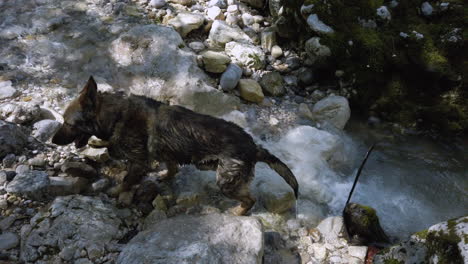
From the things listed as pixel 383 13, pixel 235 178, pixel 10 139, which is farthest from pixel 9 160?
pixel 383 13

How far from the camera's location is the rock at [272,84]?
7.21 m

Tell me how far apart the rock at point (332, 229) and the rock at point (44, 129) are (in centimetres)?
422

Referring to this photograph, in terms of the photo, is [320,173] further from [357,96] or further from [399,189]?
[357,96]

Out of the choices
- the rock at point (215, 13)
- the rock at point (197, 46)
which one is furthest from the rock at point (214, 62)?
the rock at point (215, 13)

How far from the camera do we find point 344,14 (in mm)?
7090

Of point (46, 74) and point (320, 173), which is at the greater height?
point (46, 74)

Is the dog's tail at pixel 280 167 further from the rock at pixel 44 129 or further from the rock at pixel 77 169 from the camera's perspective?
the rock at pixel 44 129

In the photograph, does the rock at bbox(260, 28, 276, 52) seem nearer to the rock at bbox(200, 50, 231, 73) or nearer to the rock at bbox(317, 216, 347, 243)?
the rock at bbox(200, 50, 231, 73)

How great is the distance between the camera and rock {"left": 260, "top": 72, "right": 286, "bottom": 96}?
7.21 metres

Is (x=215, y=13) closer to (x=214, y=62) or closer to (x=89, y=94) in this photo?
(x=214, y=62)

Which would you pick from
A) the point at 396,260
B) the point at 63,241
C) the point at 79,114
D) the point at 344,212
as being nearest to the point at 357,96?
the point at 344,212

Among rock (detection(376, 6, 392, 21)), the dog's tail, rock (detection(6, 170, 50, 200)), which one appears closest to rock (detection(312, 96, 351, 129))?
rock (detection(376, 6, 392, 21))

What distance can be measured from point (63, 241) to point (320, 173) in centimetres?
→ 399

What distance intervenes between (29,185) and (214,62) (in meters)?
4.05
